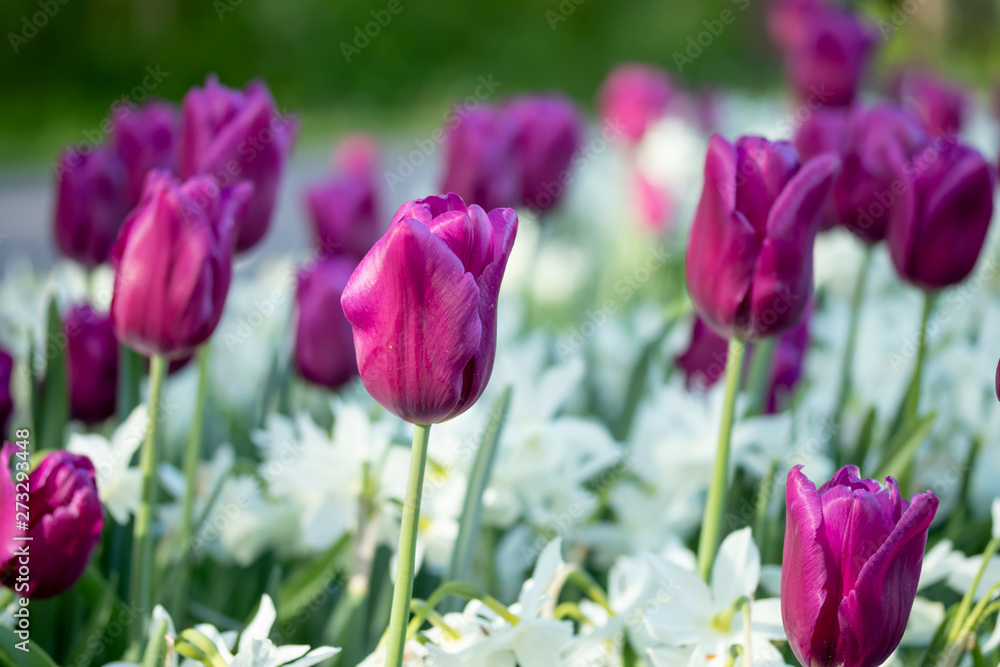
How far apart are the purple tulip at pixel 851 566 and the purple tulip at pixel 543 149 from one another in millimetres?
1201

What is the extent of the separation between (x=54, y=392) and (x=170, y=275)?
336 millimetres

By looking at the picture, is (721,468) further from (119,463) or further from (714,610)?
(119,463)

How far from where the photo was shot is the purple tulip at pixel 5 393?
44.0 inches

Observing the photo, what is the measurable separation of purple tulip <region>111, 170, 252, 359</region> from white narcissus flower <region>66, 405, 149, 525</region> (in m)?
0.14

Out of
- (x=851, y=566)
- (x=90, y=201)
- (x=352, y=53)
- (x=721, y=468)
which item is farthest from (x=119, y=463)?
(x=352, y=53)

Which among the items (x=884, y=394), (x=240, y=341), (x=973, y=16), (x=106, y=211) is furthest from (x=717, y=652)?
(x=973, y=16)

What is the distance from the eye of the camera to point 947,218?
107cm

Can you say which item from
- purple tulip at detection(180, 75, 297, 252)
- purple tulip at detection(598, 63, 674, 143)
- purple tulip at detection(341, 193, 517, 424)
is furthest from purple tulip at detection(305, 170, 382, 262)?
purple tulip at detection(598, 63, 674, 143)

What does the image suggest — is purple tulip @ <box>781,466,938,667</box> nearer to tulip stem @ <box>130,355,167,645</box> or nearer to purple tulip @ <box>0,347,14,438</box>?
tulip stem @ <box>130,355,167,645</box>

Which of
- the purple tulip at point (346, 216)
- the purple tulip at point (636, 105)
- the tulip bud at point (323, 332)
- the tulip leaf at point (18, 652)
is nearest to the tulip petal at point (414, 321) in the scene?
the tulip leaf at point (18, 652)

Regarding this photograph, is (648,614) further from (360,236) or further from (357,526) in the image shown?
(360,236)

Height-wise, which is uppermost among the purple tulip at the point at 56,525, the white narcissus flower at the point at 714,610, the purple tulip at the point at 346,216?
the purple tulip at the point at 346,216

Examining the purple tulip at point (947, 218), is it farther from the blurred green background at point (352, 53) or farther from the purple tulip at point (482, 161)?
the blurred green background at point (352, 53)

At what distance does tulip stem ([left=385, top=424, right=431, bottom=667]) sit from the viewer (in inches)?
27.4
